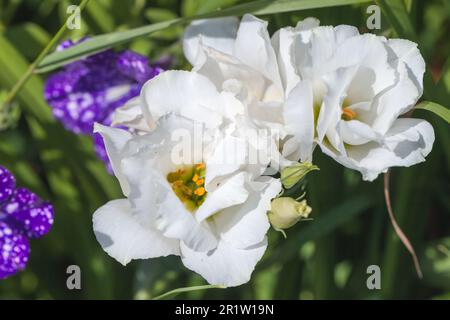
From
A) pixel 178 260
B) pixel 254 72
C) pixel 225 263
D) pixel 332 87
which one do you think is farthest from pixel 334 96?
pixel 178 260

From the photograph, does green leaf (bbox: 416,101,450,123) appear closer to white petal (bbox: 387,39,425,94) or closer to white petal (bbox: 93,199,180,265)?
white petal (bbox: 387,39,425,94)

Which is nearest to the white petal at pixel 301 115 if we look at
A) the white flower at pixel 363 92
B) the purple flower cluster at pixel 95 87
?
the white flower at pixel 363 92

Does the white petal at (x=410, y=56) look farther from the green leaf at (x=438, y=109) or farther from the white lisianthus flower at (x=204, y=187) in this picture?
the white lisianthus flower at (x=204, y=187)

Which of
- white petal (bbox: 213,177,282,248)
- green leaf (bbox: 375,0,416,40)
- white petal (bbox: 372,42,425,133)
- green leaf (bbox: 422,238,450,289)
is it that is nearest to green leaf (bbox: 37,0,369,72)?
green leaf (bbox: 375,0,416,40)

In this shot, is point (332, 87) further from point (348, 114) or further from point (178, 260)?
point (178, 260)

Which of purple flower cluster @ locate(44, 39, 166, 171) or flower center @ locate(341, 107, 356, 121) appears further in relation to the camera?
→ purple flower cluster @ locate(44, 39, 166, 171)

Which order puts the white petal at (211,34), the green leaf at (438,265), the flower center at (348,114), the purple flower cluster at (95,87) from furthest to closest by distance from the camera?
the green leaf at (438,265) < the purple flower cluster at (95,87) < the white petal at (211,34) < the flower center at (348,114)

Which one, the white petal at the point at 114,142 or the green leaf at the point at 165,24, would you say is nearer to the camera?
the white petal at the point at 114,142
